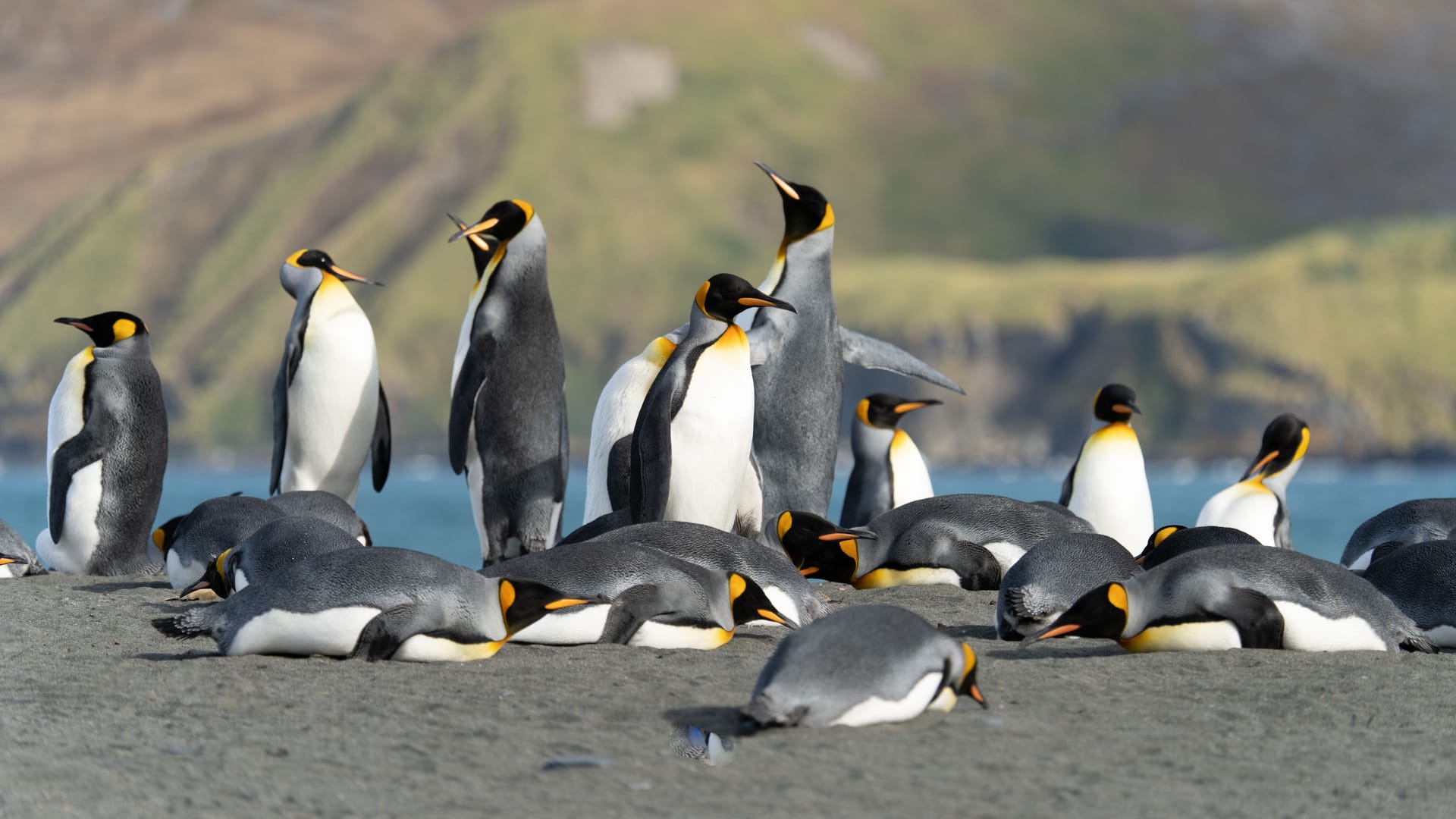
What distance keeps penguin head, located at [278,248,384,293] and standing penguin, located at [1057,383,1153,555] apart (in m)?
4.49

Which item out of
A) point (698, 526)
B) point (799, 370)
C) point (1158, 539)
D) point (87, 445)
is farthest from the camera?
point (799, 370)

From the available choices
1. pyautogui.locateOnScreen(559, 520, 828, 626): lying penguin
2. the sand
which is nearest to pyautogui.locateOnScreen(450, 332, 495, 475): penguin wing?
pyautogui.locateOnScreen(559, 520, 828, 626): lying penguin

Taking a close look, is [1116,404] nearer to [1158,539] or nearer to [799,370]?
[799,370]

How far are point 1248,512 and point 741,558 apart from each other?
426cm

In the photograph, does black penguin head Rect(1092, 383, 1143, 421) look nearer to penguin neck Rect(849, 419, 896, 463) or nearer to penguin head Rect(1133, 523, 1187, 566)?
penguin neck Rect(849, 419, 896, 463)

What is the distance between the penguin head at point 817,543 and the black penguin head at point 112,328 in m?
3.56

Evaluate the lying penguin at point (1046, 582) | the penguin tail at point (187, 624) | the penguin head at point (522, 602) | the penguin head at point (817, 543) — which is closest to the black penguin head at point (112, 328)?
the penguin tail at point (187, 624)

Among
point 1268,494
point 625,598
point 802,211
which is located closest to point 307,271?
point 802,211

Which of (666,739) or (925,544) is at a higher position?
(925,544)

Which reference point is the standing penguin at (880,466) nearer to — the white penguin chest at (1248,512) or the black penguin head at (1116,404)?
the black penguin head at (1116,404)

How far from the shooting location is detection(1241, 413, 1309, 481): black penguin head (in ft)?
29.7

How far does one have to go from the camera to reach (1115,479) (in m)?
8.87

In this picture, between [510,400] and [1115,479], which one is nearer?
[510,400]

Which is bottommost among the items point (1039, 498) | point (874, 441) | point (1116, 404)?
point (874, 441)
